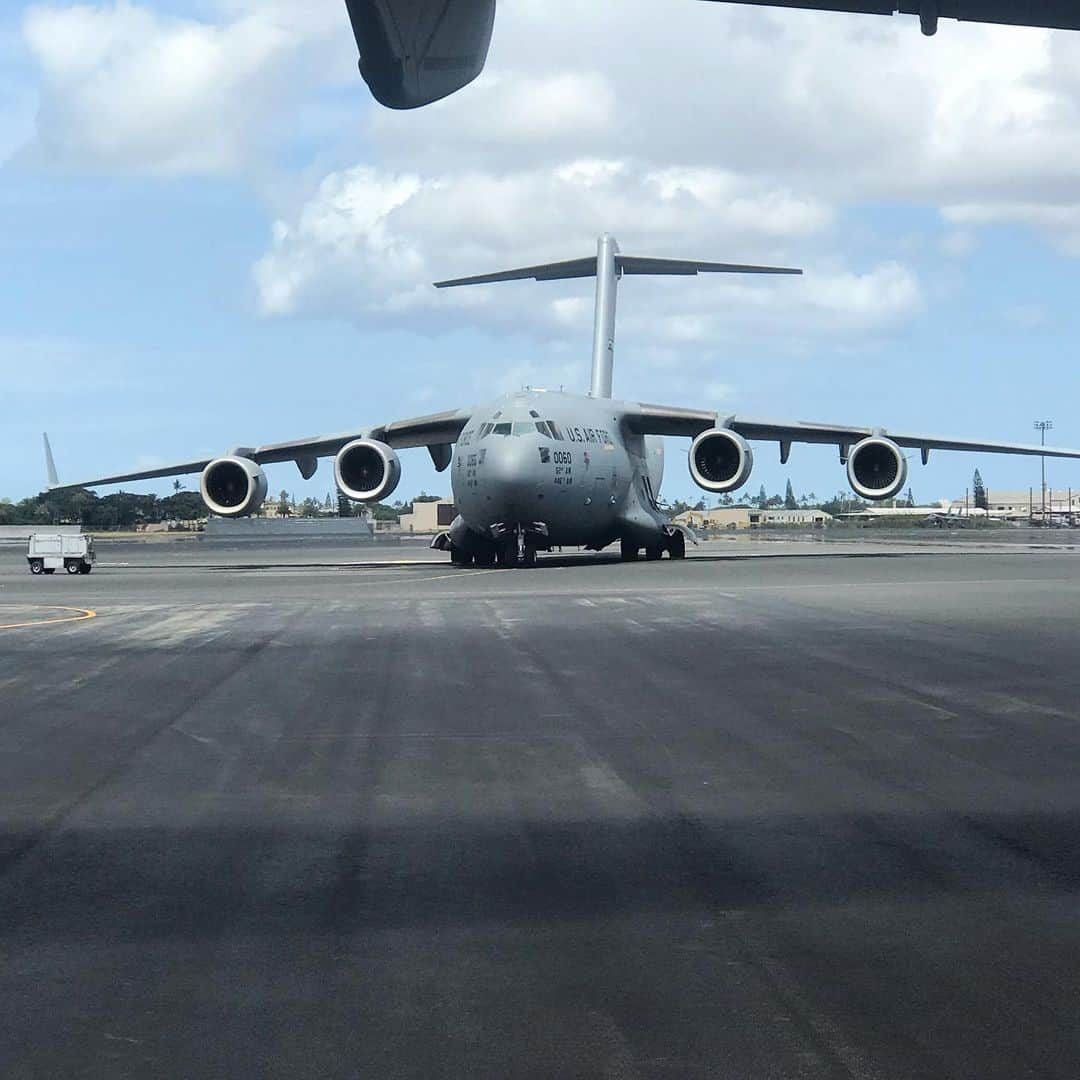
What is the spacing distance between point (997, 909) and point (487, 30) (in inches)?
155

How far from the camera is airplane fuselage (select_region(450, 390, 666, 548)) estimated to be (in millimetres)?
33000

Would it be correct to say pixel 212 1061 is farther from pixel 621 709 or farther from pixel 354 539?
pixel 354 539

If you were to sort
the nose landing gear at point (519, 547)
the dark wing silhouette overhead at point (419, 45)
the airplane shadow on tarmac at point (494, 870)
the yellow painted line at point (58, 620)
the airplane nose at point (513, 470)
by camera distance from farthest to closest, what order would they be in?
the nose landing gear at point (519, 547), the airplane nose at point (513, 470), the yellow painted line at point (58, 620), the dark wing silhouette overhead at point (419, 45), the airplane shadow on tarmac at point (494, 870)

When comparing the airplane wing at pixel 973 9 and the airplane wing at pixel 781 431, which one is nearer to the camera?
the airplane wing at pixel 973 9

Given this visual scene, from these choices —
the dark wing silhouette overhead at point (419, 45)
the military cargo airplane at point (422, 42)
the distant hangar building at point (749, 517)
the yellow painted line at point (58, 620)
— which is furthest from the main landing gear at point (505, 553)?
the distant hangar building at point (749, 517)

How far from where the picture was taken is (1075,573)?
29.4 meters

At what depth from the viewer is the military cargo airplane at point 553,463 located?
3356 cm

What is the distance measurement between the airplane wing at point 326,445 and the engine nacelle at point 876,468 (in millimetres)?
10121

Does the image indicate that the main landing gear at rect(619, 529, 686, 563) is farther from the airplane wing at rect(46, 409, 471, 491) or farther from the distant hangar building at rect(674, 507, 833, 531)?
the distant hangar building at rect(674, 507, 833, 531)

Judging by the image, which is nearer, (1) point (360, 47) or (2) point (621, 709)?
(1) point (360, 47)

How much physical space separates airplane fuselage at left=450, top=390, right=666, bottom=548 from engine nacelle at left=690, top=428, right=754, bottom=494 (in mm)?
1963

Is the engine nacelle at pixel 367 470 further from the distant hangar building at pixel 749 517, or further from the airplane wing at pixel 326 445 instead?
the distant hangar building at pixel 749 517

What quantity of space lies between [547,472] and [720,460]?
614cm

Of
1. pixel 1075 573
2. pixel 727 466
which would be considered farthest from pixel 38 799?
pixel 727 466
